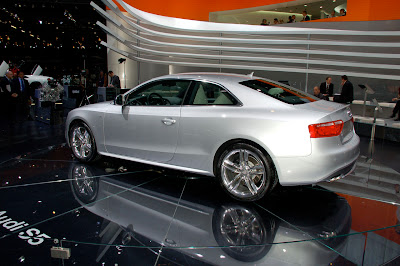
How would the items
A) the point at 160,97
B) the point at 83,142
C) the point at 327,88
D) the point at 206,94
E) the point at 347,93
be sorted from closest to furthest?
the point at 206,94, the point at 160,97, the point at 83,142, the point at 347,93, the point at 327,88

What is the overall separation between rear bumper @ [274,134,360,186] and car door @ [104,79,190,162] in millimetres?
1330

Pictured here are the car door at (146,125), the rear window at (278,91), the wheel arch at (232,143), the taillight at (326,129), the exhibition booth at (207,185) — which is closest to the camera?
the exhibition booth at (207,185)

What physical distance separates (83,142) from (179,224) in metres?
2.59

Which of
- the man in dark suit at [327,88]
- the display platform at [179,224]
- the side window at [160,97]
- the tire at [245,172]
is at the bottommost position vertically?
the display platform at [179,224]

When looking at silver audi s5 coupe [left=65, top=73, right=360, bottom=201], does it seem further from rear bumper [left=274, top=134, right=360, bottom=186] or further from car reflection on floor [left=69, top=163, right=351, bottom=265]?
car reflection on floor [left=69, top=163, right=351, bottom=265]

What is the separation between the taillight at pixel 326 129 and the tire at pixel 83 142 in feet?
10.3

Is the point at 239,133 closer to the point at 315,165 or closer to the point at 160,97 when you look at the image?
the point at 315,165

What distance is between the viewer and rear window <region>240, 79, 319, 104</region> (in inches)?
144

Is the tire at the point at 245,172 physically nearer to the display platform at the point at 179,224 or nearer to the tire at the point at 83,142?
the display platform at the point at 179,224

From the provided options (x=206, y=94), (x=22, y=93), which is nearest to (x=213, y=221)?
(x=206, y=94)

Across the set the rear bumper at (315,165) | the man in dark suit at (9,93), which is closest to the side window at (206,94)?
the rear bumper at (315,165)

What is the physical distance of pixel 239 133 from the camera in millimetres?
3418

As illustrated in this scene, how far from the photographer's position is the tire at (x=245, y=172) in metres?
3.35

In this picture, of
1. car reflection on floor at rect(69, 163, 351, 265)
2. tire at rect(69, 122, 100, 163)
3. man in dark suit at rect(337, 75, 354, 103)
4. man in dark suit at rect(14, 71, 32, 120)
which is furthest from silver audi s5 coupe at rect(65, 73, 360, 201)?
man in dark suit at rect(14, 71, 32, 120)
